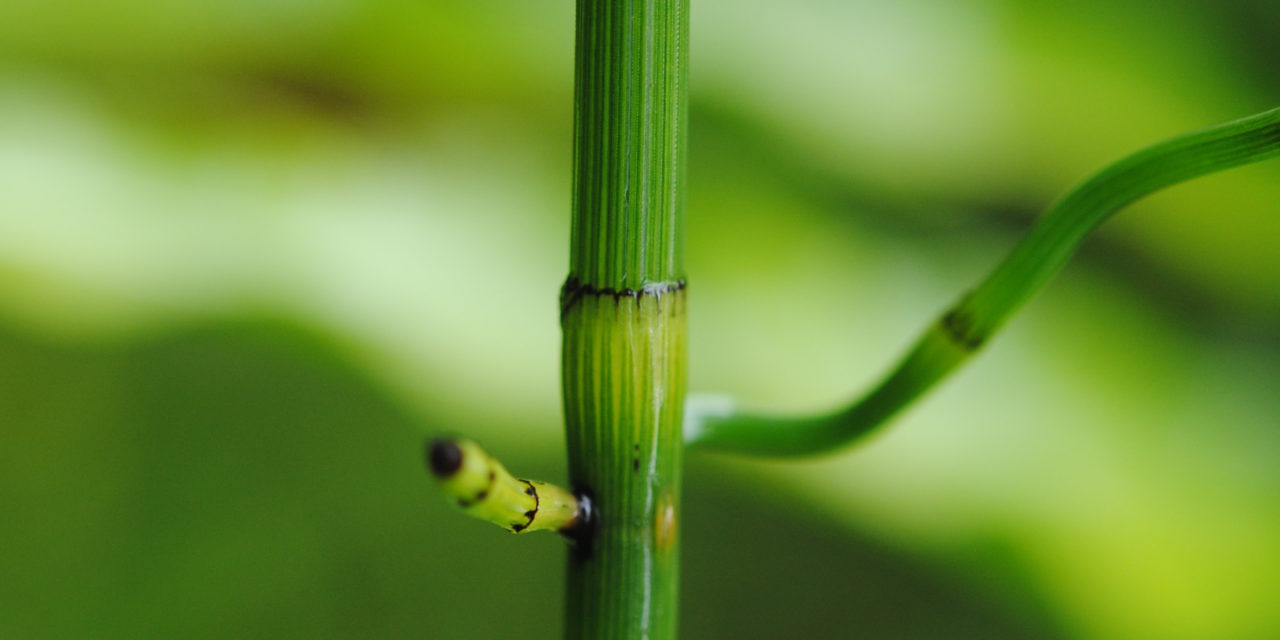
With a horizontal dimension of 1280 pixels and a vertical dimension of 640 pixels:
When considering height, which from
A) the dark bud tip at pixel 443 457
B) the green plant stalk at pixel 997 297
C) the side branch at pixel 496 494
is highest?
the green plant stalk at pixel 997 297

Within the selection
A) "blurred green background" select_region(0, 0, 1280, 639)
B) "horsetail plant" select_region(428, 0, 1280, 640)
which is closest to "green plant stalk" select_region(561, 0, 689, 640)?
"horsetail plant" select_region(428, 0, 1280, 640)

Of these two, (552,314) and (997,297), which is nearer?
(997,297)

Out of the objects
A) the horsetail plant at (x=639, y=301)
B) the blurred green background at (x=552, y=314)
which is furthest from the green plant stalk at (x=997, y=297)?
the blurred green background at (x=552, y=314)

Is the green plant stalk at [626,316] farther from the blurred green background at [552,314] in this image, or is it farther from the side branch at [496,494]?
the blurred green background at [552,314]

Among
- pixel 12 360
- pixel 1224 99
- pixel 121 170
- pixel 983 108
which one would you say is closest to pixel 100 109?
Result: pixel 121 170

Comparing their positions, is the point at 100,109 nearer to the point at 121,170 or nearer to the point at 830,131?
the point at 121,170

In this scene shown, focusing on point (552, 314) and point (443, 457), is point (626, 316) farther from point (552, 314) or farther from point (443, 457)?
point (552, 314)

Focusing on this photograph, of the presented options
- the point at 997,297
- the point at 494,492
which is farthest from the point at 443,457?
the point at 997,297
